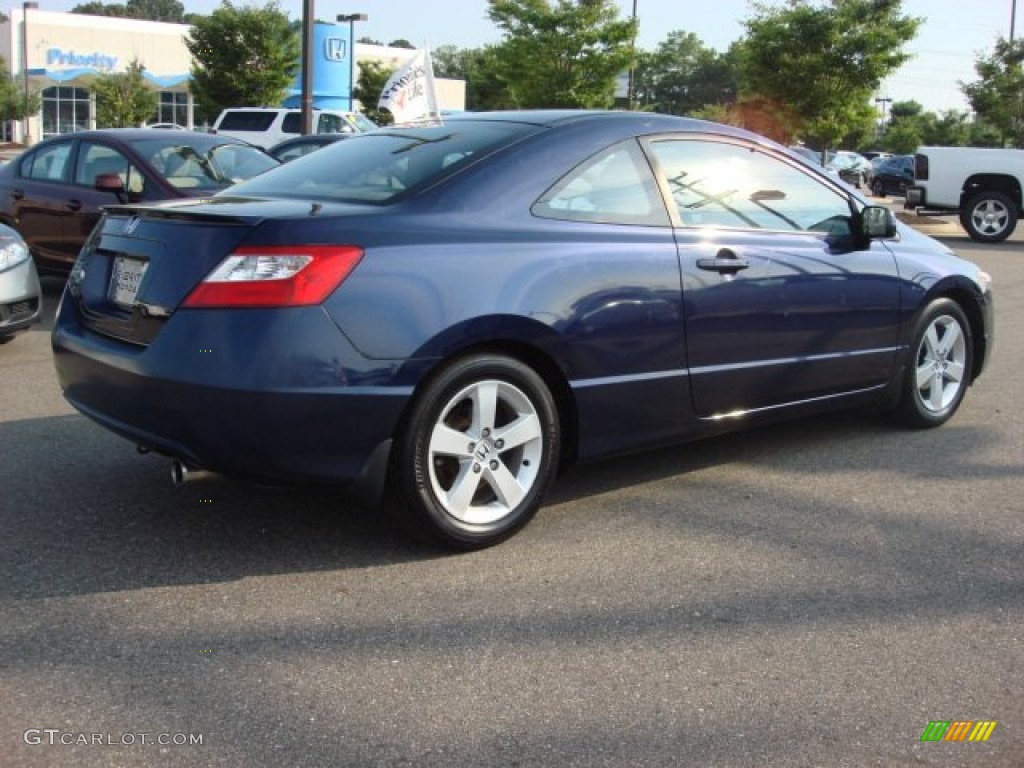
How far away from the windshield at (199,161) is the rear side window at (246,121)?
15689mm

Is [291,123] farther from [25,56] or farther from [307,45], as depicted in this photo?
[25,56]

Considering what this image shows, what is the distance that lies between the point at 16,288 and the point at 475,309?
4.61 metres

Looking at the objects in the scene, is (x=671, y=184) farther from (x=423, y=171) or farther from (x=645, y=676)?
(x=645, y=676)

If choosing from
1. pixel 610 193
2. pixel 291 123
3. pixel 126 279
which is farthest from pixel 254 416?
pixel 291 123

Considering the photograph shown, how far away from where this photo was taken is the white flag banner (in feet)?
47.2

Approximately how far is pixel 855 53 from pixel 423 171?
24.5 metres

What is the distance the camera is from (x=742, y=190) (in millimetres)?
4875

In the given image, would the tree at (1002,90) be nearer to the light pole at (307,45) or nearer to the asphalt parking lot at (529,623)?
the light pole at (307,45)

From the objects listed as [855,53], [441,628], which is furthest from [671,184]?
[855,53]

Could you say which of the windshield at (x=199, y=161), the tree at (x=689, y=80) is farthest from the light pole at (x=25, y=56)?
the tree at (x=689, y=80)

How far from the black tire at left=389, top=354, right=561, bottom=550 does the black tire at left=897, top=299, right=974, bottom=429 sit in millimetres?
2481

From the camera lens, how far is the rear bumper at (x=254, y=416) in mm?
3486

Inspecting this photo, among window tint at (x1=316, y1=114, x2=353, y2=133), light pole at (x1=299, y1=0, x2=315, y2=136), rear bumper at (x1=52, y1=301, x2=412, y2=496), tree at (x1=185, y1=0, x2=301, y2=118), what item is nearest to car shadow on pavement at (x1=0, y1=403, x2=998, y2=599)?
rear bumper at (x1=52, y1=301, x2=412, y2=496)

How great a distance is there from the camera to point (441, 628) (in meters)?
3.36
